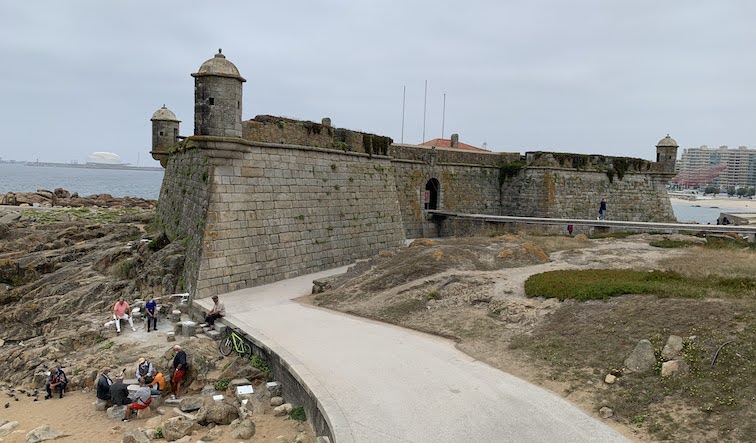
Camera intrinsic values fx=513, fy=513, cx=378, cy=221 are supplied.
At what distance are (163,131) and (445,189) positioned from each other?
1609cm

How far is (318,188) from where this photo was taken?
21.1 m

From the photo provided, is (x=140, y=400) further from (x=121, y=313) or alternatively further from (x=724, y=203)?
(x=724, y=203)

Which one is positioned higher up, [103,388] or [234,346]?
[234,346]

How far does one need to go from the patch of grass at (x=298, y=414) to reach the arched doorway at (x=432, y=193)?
2187 cm

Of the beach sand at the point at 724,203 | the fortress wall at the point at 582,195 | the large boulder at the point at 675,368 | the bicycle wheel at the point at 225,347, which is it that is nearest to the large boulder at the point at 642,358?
the large boulder at the point at 675,368

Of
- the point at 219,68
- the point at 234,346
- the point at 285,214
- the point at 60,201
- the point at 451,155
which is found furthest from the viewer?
the point at 60,201

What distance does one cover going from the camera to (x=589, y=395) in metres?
8.64

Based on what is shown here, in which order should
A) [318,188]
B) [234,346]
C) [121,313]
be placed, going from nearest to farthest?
[234,346], [121,313], [318,188]

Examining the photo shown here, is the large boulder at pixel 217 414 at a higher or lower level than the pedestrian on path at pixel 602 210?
lower

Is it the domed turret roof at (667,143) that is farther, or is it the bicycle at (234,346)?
the domed turret roof at (667,143)

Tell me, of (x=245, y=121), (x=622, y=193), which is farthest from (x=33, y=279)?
(x=622, y=193)

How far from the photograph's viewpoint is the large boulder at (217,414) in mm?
9734

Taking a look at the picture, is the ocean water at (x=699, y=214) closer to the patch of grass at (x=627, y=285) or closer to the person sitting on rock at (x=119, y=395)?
the patch of grass at (x=627, y=285)

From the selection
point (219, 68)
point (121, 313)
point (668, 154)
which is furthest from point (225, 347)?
point (668, 154)
